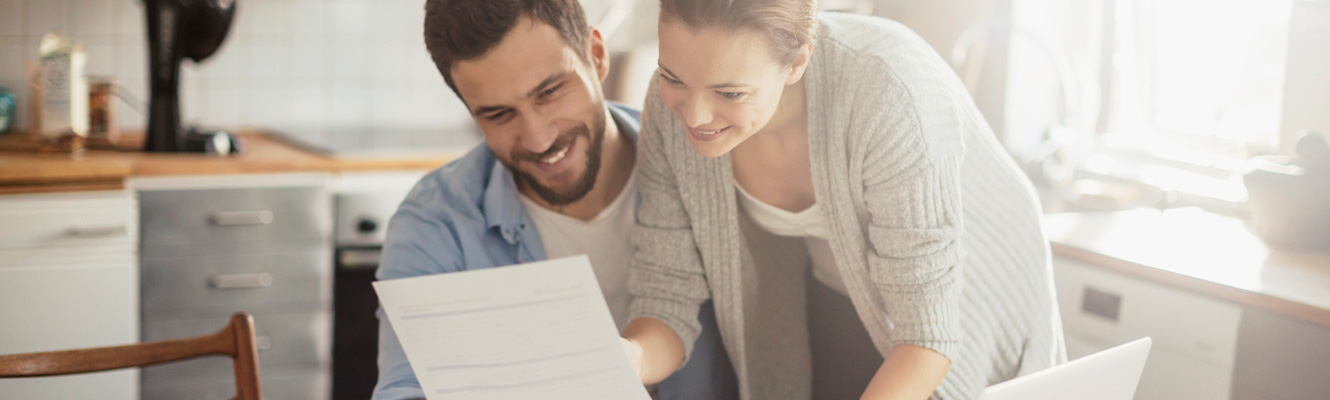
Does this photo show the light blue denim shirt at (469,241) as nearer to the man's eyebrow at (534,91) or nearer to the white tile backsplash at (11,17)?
the man's eyebrow at (534,91)

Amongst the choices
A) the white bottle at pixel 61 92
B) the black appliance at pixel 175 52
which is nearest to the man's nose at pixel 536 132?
the black appliance at pixel 175 52

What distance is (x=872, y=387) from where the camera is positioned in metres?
0.93

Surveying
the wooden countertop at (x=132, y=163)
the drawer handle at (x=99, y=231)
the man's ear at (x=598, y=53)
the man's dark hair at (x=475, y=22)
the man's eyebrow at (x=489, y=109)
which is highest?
the man's dark hair at (x=475, y=22)

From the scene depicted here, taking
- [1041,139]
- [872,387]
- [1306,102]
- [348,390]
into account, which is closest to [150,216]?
[348,390]

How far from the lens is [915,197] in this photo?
3.01 ft

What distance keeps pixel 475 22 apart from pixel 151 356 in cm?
54

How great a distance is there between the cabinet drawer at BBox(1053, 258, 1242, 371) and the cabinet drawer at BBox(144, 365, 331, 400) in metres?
1.62

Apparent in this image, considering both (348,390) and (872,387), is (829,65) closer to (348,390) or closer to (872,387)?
(872,387)

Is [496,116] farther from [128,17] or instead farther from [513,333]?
[128,17]

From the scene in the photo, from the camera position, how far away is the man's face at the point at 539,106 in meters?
1.10

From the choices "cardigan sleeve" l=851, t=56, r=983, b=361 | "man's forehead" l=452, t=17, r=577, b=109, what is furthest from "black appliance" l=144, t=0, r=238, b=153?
"cardigan sleeve" l=851, t=56, r=983, b=361

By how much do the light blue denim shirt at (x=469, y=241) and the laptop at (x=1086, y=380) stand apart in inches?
22.4

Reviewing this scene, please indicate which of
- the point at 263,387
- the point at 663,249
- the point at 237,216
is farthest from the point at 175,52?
the point at 663,249

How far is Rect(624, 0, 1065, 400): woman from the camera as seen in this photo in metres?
0.91
